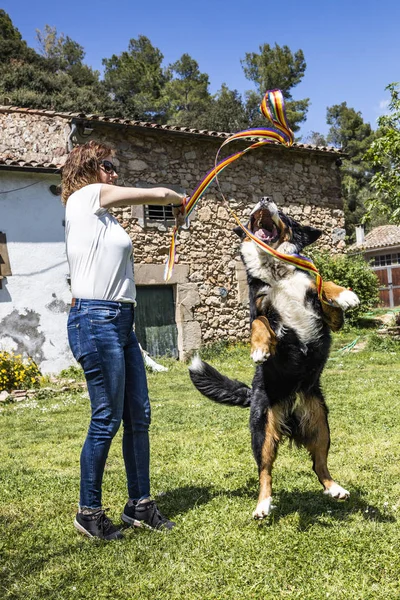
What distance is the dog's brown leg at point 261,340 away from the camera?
119 inches

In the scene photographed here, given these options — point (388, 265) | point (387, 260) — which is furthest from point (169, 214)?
point (387, 260)

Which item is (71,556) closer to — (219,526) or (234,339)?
(219,526)

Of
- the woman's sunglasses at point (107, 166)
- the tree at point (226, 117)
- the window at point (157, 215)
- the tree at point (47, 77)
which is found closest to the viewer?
the woman's sunglasses at point (107, 166)

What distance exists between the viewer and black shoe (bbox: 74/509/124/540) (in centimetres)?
306

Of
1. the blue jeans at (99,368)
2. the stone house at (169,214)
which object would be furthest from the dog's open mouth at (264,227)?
the stone house at (169,214)

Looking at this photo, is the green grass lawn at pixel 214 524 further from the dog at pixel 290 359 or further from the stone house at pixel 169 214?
the stone house at pixel 169 214

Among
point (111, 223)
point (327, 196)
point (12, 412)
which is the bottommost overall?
point (12, 412)

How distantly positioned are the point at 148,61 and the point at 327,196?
2789 cm

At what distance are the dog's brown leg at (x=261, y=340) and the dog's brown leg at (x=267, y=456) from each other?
1.45 feet

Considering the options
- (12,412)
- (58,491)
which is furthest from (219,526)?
(12,412)

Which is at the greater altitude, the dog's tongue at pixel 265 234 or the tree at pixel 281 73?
the tree at pixel 281 73

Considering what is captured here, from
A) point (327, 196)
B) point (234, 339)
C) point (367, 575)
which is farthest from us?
point (327, 196)

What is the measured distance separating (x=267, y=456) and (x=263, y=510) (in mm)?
309

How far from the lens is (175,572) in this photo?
8.65 feet
